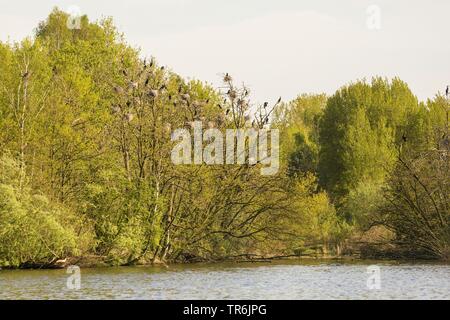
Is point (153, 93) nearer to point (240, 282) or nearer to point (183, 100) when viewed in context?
point (183, 100)

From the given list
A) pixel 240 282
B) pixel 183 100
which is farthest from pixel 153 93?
pixel 240 282

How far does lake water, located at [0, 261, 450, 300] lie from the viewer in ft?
102

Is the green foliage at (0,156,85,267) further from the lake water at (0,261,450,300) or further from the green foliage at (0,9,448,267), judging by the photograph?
the lake water at (0,261,450,300)

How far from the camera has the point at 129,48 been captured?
6562cm

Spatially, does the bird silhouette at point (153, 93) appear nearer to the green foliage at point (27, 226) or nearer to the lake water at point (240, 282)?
the green foliage at point (27, 226)

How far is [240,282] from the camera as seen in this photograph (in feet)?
118

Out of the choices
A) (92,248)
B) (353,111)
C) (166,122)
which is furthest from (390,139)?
(92,248)

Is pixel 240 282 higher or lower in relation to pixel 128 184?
lower

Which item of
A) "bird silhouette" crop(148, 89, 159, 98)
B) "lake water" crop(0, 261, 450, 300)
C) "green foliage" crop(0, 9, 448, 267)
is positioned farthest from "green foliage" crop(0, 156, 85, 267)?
"bird silhouette" crop(148, 89, 159, 98)

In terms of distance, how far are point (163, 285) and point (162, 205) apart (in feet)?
37.8

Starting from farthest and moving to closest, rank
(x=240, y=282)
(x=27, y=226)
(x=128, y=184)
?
(x=128, y=184), (x=27, y=226), (x=240, y=282)

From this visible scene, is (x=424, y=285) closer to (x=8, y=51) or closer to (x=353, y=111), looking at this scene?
(x=8, y=51)

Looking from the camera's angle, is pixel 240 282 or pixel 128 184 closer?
pixel 240 282

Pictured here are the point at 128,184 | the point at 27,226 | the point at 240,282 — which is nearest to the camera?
the point at 240,282
